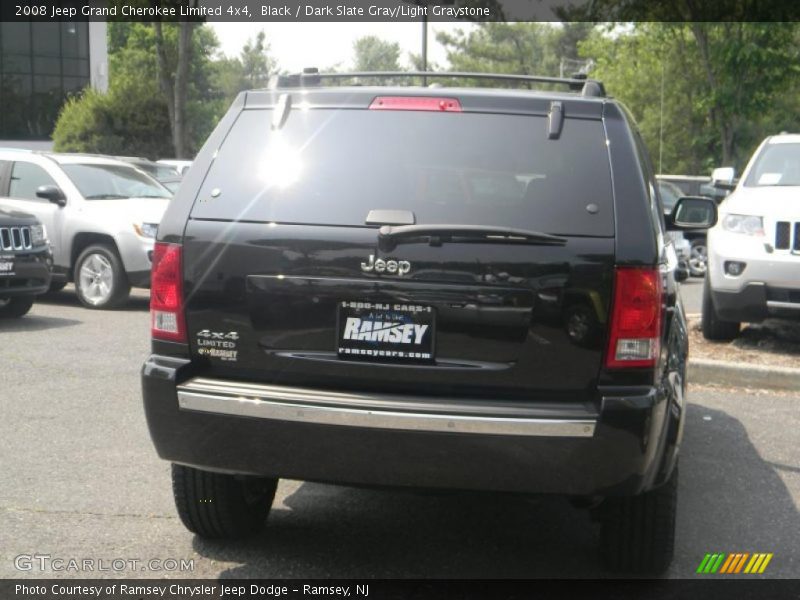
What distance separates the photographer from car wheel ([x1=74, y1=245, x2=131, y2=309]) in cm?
1216

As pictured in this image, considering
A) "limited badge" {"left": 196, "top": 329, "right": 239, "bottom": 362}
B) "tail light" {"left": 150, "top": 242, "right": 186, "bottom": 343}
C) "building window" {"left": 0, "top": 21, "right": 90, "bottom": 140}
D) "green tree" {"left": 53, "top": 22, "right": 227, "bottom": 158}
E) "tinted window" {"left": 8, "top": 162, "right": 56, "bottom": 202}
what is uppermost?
"building window" {"left": 0, "top": 21, "right": 90, "bottom": 140}

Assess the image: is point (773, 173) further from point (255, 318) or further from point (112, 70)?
point (112, 70)

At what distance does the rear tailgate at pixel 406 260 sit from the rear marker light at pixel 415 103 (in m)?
0.03

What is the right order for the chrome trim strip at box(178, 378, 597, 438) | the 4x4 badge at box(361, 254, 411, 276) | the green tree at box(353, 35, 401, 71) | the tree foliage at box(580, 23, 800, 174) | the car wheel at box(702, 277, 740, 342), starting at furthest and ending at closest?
1. the green tree at box(353, 35, 401, 71)
2. the tree foliage at box(580, 23, 800, 174)
3. the car wheel at box(702, 277, 740, 342)
4. the 4x4 badge at box(361, 254, 411, 276)
5. the chrome trim strip at box(178, 378, 597, 438)

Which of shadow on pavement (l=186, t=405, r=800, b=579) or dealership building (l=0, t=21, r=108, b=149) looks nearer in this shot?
shadow on pavement (l=186, t=405, r=800, b=579)

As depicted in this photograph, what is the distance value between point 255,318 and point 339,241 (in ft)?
1.36

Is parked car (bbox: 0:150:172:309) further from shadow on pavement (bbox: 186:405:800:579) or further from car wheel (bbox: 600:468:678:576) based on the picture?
car wheel (bbox: 600:468:678:576)

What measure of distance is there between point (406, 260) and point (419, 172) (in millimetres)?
357

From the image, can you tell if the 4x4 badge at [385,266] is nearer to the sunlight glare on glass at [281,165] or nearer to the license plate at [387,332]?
the license plate at [387,332]

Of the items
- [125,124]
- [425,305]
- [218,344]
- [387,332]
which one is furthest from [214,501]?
[125,124]

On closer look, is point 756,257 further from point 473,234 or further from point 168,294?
point 168,294

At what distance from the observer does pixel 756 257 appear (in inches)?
346

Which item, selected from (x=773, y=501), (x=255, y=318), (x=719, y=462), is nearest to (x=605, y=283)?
(x=255, y=318)

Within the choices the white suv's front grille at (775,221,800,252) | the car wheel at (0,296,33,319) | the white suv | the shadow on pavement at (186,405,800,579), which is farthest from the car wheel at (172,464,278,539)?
Answer: the car wheel at (0,296,33,319)
